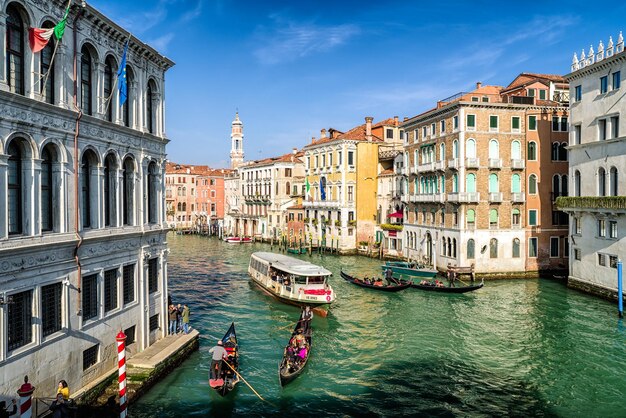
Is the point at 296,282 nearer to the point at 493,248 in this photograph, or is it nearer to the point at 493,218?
the point at 493,248

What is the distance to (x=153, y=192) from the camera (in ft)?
50.3

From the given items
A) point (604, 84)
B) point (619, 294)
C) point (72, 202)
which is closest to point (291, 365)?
point (72, 202)

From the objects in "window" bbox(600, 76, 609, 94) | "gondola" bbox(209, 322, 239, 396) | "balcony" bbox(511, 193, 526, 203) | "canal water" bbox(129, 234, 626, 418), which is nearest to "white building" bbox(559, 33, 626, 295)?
"window" bbox(600, 76, 609, 94)

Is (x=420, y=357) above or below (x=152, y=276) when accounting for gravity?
below

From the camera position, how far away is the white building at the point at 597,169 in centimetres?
2261

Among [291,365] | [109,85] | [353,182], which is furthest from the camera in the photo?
[353,182]

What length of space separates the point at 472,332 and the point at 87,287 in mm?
14363

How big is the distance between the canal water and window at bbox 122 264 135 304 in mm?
2673

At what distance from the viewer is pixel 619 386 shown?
553 inches

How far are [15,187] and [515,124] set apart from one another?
28.9m

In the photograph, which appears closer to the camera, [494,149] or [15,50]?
[15,50]

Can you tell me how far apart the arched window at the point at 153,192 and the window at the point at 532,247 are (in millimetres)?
24859

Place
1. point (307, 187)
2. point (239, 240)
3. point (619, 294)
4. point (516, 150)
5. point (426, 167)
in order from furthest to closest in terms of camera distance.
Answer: point (239, 240)
point (307, 187)
point (426, 167)
point (516, 150)
point (619, 294)

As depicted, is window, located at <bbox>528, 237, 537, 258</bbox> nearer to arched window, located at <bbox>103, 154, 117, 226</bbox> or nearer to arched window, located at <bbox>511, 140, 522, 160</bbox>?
arched window, located at <bbox>511, 140, 522, 160</bbox>
